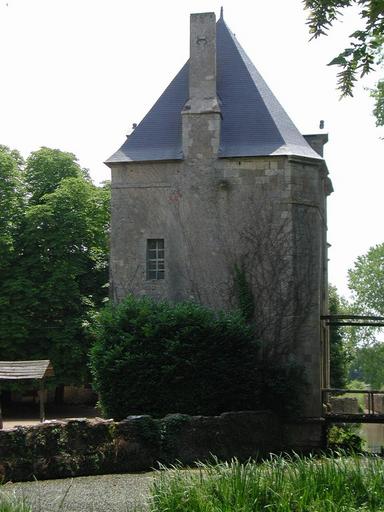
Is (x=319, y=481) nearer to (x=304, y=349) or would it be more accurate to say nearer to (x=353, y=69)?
(x=353, y=69)

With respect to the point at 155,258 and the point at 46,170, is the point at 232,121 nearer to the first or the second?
the point at 155,258

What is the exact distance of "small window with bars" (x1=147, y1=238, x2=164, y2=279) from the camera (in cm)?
1994

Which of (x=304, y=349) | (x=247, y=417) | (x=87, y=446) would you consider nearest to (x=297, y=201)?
(x=304, y=349)

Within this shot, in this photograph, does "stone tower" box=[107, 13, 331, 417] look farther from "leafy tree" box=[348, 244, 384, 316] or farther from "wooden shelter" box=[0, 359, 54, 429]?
"leafy tree" box=[348, 244, 384, 316]

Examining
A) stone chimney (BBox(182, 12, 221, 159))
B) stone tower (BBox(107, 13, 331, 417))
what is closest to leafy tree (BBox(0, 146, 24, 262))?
stone tower (BBox(107, 13, 331, 417))

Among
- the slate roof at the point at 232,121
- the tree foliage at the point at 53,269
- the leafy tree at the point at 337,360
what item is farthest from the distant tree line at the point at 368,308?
the slate roof at the point at 232,121

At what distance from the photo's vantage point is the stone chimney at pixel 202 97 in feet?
65.2

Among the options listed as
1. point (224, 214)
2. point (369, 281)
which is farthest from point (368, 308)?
point (224, 214)

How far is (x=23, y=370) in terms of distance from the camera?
17109 mm

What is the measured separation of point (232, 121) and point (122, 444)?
9861 mm

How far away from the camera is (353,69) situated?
7250 millimetres

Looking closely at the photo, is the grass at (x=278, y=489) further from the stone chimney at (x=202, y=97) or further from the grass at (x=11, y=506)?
the stone chimney at (x=202, y=97)

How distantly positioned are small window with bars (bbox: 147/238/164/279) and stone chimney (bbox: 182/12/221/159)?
7.66ft

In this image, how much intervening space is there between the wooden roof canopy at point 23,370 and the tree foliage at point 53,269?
10417 mm
